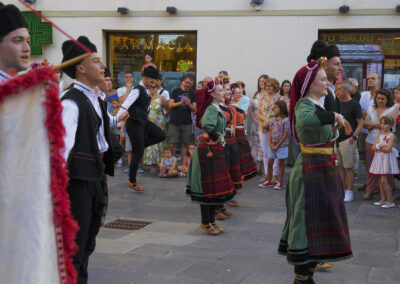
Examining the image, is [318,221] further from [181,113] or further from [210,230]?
[181,113]

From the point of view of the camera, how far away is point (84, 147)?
135 inches

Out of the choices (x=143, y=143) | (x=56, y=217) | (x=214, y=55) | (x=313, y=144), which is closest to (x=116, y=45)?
(x=214, y=55)

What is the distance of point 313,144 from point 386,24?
866 cm

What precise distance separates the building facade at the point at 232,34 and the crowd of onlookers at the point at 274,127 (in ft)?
3.13

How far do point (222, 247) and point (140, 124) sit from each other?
3.71 meters

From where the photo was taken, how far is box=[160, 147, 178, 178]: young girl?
10.5 m

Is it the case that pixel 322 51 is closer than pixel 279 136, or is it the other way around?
pixel 322 51

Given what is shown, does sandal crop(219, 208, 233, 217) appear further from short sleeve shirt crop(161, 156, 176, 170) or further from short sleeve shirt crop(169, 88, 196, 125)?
short sleeve shirt crop(169, 88, 196, 125)

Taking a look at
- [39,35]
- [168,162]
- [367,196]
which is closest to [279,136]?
[367,196]

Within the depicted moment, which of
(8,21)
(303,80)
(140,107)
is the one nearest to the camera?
(8,21)

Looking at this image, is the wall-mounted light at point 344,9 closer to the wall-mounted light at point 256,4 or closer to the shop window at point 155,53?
the wall-mounted light at point 256,4

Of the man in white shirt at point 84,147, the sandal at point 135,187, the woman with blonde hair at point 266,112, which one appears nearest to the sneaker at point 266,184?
the woman with blonde hair at point 266,112

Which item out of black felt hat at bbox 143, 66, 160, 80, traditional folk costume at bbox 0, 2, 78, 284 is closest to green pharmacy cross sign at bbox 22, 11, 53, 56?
black felt hat at bbox 143, 66, 160, 80

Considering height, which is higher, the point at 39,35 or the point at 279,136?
the point at 39,35
